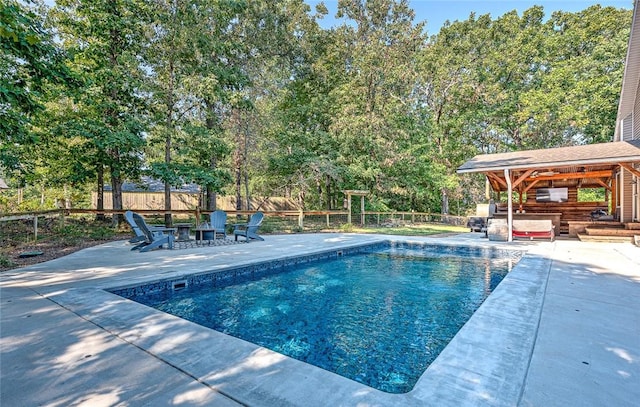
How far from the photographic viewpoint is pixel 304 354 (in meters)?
3.24

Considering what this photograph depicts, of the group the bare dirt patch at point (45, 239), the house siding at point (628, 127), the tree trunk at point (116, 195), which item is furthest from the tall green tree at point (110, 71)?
the house siding at point (628, 127)

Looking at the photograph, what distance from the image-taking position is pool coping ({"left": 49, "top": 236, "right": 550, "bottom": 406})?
1923mm

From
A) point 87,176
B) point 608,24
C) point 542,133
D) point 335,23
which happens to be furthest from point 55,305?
point 608,24

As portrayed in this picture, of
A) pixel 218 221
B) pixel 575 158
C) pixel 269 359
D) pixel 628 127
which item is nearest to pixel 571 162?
pixel 575 158

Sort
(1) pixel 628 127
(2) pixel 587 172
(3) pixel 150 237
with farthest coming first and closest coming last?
(2) pixel 587 172 → (1) pixel 628 127 → (3) pixel 150 237

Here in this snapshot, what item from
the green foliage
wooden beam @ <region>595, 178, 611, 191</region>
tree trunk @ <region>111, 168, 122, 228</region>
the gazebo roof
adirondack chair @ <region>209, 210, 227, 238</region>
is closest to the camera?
the gazebo roof

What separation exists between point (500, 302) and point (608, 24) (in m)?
27.0

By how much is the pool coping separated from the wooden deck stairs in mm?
8883

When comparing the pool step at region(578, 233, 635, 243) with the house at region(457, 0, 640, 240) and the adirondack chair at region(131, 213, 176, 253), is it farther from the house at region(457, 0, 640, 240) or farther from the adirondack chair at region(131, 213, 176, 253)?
the adirondack chair at region(131, 213, 176, 253)

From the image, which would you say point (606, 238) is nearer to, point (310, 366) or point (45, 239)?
point (310, 366)

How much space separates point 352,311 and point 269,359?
92.3 inches

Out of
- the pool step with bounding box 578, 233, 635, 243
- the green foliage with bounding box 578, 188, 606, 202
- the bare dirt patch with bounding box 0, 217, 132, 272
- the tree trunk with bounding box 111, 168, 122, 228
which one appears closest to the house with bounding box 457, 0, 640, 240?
the pool step with bounding box 578, 233, 635, 243

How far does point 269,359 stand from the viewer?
2422 millimetres

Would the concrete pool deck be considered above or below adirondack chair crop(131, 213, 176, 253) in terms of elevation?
below
